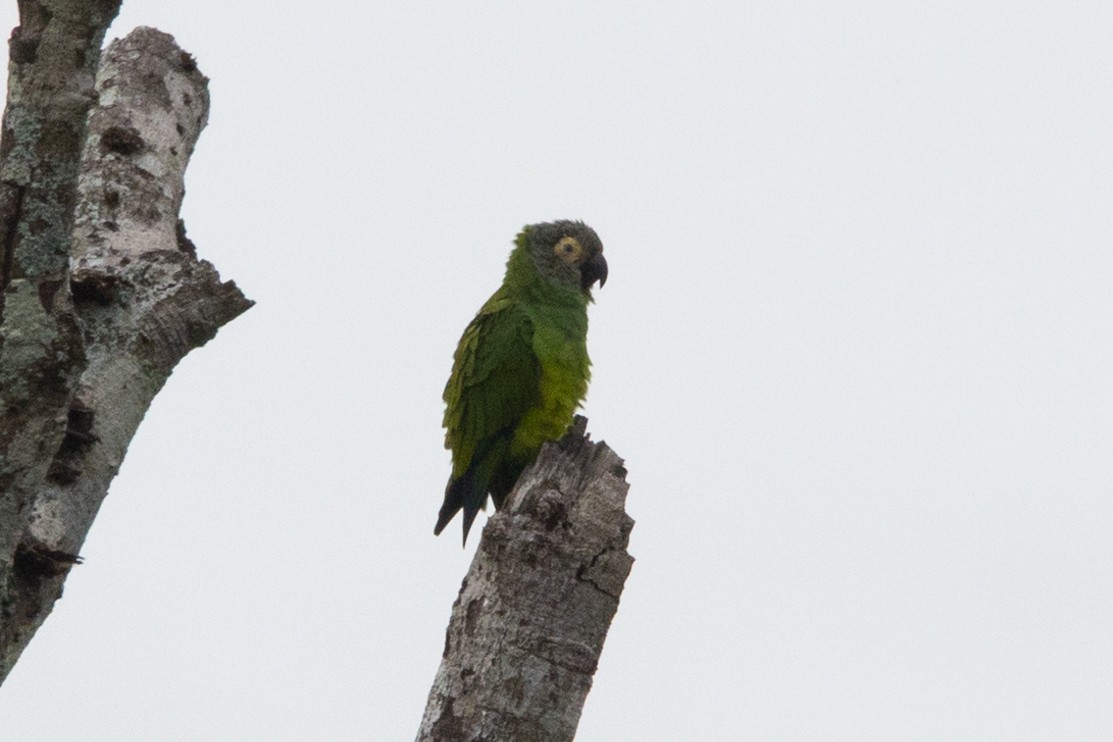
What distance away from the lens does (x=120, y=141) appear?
4797mm

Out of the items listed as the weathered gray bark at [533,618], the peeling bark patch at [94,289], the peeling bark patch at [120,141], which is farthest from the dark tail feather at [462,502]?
the weathered gray bark at [533,618]

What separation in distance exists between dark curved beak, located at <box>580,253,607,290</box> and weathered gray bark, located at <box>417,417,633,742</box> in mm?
5335

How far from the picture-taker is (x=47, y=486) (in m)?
3.90

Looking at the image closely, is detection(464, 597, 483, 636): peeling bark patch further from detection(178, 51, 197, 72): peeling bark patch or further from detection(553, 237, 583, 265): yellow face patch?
detection(553, 237, 583, 265): yellow face patch

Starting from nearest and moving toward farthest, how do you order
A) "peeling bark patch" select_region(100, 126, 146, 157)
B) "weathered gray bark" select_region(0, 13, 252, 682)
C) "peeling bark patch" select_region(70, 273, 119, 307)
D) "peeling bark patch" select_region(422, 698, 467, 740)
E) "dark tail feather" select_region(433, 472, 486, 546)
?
1. "weathered gray bark" select_region(0, 13, 252, 682)
2. "peeling bark patch" select_region(422, 698, 467, 740)
3. "peeling bark patch" select_region(70, 273, 119, 307)
4. "peeling bark patch" select_region(100, 126, 146, 157)
5. "dark tail feather" select_region(433, 472, 486, 546)

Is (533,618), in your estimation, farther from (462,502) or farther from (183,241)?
(462,502)

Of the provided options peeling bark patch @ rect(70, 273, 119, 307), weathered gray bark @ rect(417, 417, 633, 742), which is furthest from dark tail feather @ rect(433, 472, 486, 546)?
weathered gray bark @ rect(417, 417, 633, 742)

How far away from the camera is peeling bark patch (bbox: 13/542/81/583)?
378 centimetres

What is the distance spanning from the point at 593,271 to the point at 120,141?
15.7ft

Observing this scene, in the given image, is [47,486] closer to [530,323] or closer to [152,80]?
[152,80]

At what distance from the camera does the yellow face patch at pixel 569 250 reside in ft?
29.8

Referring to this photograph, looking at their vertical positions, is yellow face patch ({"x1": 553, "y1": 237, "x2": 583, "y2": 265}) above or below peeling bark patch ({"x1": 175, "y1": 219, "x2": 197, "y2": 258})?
above

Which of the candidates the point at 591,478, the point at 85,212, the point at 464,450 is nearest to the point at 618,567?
the point at 591,478

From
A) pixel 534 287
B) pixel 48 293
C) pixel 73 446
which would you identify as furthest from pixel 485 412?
pixel 48 293
